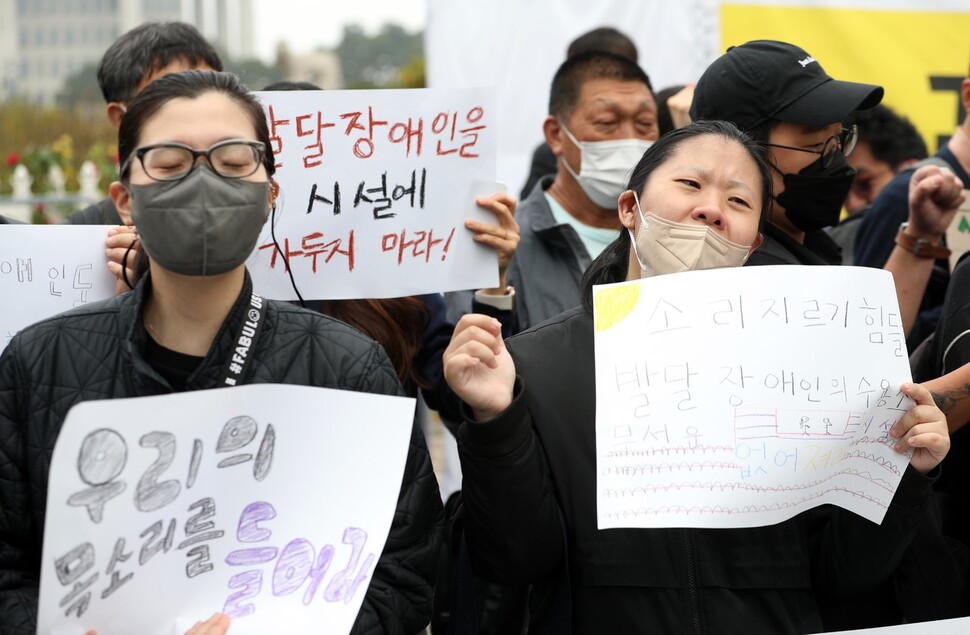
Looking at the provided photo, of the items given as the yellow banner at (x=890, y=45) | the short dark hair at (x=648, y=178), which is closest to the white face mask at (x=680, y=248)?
the short dark hair at (x=648, y=178)

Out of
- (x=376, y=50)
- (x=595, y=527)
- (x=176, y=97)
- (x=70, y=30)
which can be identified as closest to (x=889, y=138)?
(x=595, y=527)

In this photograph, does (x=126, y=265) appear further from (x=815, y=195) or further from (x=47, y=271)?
(x=815, y=195)

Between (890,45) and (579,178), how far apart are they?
10.7 ft

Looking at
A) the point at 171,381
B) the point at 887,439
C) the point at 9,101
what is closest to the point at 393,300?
the point at 171,381

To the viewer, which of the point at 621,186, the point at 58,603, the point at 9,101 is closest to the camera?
the point at 58,603

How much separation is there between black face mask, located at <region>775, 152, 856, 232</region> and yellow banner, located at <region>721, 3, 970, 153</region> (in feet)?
11.0

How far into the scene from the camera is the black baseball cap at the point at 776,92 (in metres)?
3.32

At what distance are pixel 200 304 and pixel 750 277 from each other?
1071 mm

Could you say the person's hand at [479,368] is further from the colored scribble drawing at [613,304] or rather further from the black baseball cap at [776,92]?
the black baseball cap at [776,92]

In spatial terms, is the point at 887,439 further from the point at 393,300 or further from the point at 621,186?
the point at 621,186

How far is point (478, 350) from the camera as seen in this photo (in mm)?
2299

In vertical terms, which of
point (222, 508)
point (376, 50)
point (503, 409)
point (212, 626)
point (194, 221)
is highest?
point (194, 221)

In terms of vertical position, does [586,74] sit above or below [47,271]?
above

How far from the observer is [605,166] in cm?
430
